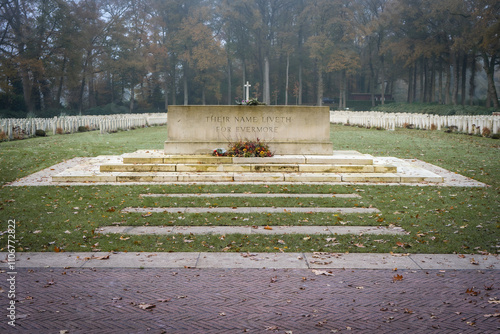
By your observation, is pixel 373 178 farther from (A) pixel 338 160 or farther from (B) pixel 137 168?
(B) pixel 137 168

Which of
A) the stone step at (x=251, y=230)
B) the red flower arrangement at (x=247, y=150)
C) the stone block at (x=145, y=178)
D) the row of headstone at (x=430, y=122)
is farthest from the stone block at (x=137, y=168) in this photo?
the row of headstone at (x=430, y=122)

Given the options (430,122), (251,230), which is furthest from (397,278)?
(430,122)

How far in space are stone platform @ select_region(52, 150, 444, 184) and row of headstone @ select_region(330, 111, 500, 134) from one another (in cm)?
1365

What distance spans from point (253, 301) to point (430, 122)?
28.5m

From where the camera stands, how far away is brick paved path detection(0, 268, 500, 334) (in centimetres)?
403

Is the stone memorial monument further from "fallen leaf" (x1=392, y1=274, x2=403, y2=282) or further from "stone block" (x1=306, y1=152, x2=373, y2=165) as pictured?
"fallen leaf" (x1=392, y1=274, x2=403, y2=282)

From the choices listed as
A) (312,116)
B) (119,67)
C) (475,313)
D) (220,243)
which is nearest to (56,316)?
(220,243)

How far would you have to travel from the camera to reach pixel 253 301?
178 inches

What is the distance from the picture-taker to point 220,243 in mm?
6410

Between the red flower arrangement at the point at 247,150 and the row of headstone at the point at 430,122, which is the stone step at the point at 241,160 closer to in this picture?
the red flower arrangement at the point at 247,150

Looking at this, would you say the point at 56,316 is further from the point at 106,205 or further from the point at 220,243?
the point at 106,205

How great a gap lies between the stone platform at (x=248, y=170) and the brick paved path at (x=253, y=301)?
6.33 metres

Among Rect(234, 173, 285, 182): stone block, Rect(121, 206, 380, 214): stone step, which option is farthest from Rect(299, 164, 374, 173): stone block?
Rect(121, 206, 380, 214): stone step

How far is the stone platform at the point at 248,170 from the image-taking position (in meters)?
11.6
